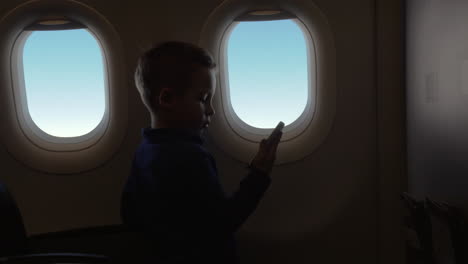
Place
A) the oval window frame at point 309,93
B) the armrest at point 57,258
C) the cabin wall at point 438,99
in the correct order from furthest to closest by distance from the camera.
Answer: the oval window frame at point 309,93 → the armrest at point 57,258 → the cabin wall at point 438,99

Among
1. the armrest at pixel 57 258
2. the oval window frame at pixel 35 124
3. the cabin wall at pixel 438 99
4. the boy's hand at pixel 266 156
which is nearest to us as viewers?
the cabin wall at pixel 438 99

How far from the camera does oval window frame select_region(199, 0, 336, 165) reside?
1.65 metres

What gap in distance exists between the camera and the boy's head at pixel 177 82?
126cm

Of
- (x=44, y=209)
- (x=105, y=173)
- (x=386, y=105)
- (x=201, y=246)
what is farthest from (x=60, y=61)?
(x=386, y=105)

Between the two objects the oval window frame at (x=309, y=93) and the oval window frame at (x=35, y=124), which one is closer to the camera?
the oval window frame at (x=309, y=93)

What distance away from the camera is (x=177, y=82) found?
4.11 feet

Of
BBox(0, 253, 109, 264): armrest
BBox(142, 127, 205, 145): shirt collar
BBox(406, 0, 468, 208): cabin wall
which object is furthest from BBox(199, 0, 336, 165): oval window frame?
BBox(0, 253, 109, 264): armrest

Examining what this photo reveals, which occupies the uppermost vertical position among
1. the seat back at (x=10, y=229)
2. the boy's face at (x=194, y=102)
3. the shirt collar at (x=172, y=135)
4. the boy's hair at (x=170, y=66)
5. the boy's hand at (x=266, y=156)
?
the boy's hair at (x=170, y=66)

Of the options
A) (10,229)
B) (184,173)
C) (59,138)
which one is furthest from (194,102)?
Result: (59,138)

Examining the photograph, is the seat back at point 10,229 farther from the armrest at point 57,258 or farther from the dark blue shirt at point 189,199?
the dark blue shirt at point 189,199

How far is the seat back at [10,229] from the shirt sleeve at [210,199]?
2.01 feet

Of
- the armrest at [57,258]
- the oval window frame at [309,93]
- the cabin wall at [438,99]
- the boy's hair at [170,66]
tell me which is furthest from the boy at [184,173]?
the cabin wall at [438,99]

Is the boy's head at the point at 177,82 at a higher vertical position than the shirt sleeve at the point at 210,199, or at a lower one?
higher

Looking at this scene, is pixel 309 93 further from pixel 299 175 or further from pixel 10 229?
pixel 10 229
